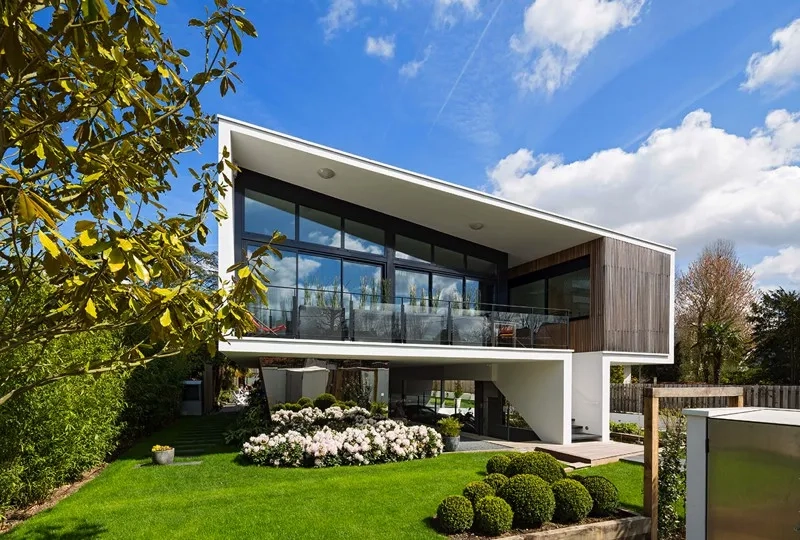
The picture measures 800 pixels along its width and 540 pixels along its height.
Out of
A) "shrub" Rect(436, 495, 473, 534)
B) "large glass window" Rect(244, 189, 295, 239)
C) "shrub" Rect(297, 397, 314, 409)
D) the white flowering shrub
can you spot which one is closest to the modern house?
"large glass window" Rect(244, 189, 295, 239)

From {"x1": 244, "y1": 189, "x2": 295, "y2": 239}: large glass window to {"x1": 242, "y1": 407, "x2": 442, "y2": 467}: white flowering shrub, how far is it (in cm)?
502

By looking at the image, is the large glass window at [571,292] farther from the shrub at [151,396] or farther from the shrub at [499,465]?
the shrub at [151,396]

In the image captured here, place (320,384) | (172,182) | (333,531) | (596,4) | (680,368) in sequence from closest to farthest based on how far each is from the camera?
(172,182), (333,531), (596,4), (320,384), (680,368)

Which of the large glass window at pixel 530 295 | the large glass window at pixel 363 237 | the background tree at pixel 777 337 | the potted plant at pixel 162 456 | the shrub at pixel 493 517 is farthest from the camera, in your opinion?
the background tree at pixel 777 337

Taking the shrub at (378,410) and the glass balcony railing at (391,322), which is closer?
the glass balcony railing at (391,322)

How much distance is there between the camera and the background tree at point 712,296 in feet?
105

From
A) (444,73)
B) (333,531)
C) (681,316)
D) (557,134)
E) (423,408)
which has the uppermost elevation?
(444,73)

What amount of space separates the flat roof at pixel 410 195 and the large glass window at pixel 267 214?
0.69 meters

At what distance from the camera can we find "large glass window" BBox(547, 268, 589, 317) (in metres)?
15.4

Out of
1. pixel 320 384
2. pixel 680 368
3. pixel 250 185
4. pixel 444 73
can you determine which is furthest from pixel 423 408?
pixel 680 368

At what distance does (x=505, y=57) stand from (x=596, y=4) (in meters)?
3.58

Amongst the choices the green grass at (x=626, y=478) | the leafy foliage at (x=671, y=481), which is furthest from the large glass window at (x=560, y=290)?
the leafy foliage at (x=671, y=481)

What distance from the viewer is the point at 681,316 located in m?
33.7

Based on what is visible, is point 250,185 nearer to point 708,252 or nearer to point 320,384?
point 320,384
